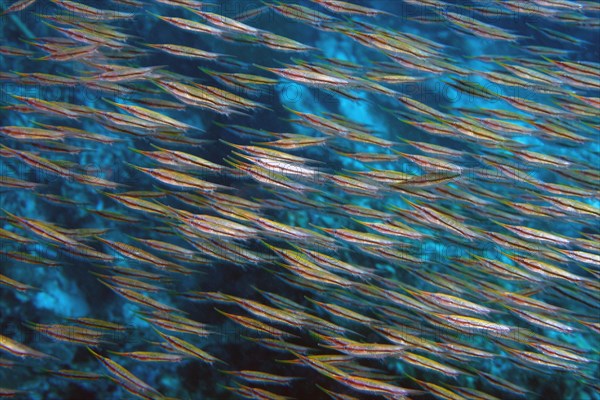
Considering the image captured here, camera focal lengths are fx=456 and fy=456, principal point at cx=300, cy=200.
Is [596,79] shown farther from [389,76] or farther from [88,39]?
[88,39]

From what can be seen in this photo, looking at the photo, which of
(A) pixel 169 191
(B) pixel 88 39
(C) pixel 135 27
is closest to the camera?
(B) pixel 88 39

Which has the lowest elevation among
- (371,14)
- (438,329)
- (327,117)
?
(438,329)

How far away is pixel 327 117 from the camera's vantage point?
3.91 m

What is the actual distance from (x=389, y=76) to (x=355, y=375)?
244cm

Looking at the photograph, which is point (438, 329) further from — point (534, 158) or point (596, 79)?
point (596, 79)

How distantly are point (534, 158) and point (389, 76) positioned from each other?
133cm

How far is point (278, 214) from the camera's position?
15.1 feet

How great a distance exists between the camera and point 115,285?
12.0 ft

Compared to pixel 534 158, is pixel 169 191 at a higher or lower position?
lower

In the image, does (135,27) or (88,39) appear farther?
(135,27)

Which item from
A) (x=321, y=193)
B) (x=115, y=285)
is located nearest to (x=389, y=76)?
(x=321, y=193)

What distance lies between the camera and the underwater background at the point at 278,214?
3.43 meters

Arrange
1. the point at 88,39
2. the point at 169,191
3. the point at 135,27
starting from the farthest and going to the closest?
the point at 135,27, the point at 169,191, the point at 88,39

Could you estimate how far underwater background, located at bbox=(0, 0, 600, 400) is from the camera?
343 centimetres
